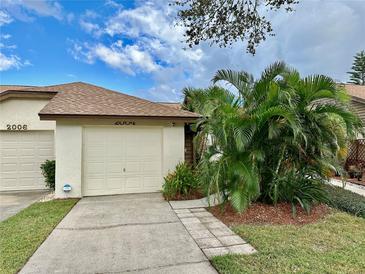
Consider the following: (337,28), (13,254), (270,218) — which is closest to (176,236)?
(270,218)

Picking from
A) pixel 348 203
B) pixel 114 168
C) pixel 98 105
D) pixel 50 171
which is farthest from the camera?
pixel 50 171

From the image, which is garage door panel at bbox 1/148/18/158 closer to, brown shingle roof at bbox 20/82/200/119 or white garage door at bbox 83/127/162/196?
brown shingle roof at bbox 20/82/200/119

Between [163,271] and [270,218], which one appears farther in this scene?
[270,218]

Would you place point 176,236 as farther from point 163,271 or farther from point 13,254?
point 13,254

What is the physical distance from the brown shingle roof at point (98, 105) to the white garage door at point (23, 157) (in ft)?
6.31

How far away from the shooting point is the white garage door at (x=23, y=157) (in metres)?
9.82

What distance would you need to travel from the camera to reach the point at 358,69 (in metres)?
39.7

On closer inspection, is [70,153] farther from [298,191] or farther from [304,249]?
[304,249]

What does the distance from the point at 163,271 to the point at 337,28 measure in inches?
403

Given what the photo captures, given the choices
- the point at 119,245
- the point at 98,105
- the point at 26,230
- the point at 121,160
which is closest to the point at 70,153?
the point at 121,160

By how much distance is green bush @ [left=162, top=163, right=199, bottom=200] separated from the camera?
25.8 feet

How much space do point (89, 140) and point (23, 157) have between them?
11.9 ft

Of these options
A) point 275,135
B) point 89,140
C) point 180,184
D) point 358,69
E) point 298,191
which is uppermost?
point 358,69

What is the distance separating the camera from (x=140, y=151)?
8.81 meters
